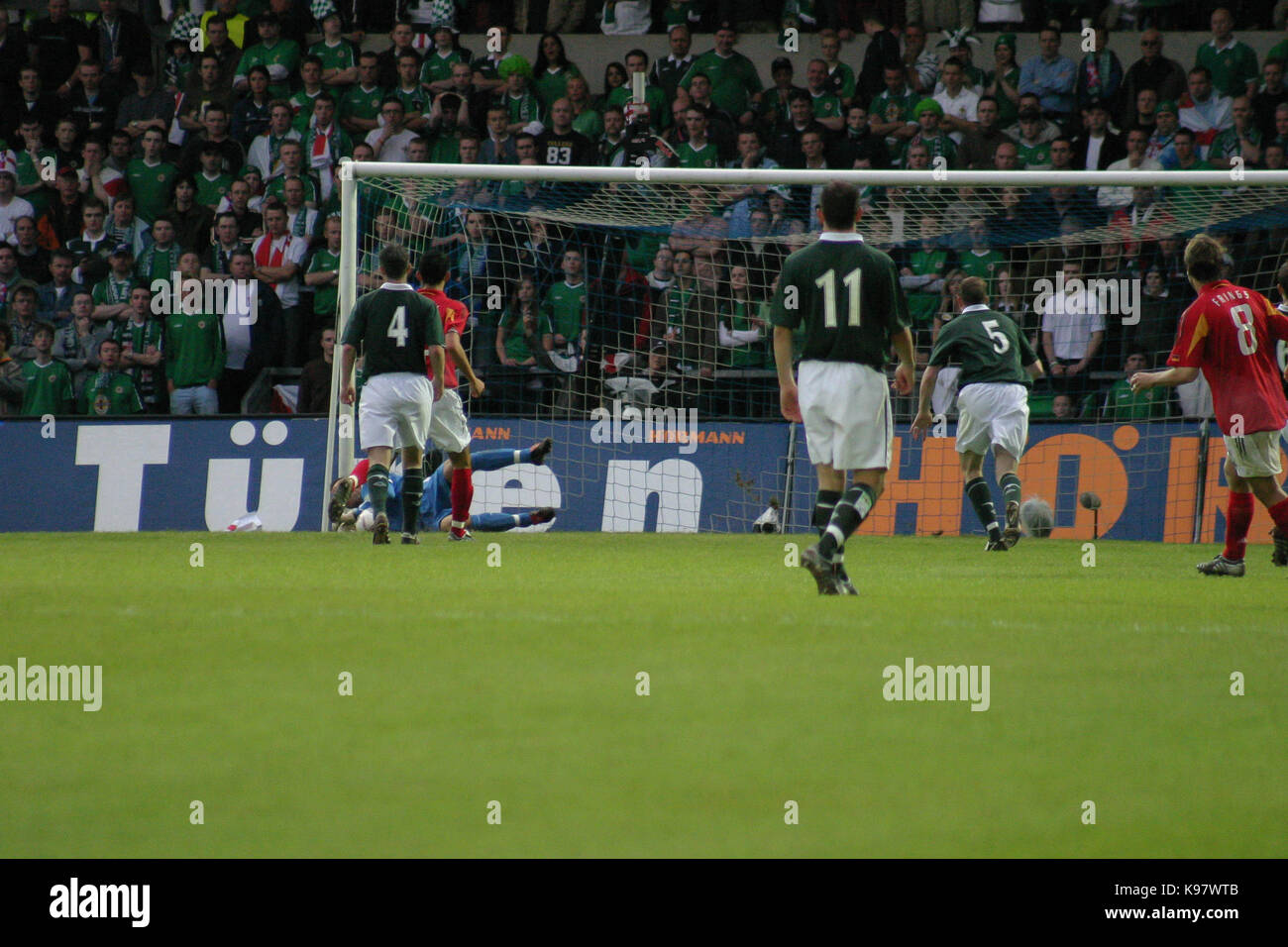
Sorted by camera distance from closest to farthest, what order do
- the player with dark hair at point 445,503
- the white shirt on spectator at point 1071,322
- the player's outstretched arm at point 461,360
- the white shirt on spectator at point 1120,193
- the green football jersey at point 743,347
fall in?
the player's outstretched arm at point 461,360, the player with dark hair at point 445,503, the white shirt on spectator at point 1071,322, the white shirt on spectator at point 1120,193, the green football jersey at point 743,347

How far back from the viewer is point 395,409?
1103 centimetres

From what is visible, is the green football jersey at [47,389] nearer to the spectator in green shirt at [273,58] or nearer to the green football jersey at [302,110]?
the green football jersey at [302,110]

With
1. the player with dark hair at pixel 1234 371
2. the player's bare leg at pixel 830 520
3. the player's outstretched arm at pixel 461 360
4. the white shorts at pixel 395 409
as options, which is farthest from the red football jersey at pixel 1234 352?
the white shorts at pixel 395 409

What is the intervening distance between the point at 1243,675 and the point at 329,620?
3473mm

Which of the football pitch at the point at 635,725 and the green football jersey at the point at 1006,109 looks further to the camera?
the green football jersey at the point at 1006,109

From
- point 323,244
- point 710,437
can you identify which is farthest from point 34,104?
point 710,437

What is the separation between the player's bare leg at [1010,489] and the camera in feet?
38.4

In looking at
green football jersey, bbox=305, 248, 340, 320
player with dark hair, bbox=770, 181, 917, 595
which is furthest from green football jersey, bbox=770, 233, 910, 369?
green football jersey, bbox=305, 248, 340, 320

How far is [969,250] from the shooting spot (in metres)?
15.6

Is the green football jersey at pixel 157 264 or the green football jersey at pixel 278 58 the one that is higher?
the green football jersey at pixel 278 58

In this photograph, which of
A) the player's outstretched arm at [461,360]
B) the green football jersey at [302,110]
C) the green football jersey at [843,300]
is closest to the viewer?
the green football jersey at [843,300]

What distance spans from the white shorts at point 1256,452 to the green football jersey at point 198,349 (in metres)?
10.2

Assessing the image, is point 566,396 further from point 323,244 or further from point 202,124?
point 202,124

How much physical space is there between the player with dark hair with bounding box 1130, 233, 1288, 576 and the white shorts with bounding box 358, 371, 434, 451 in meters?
4.81
